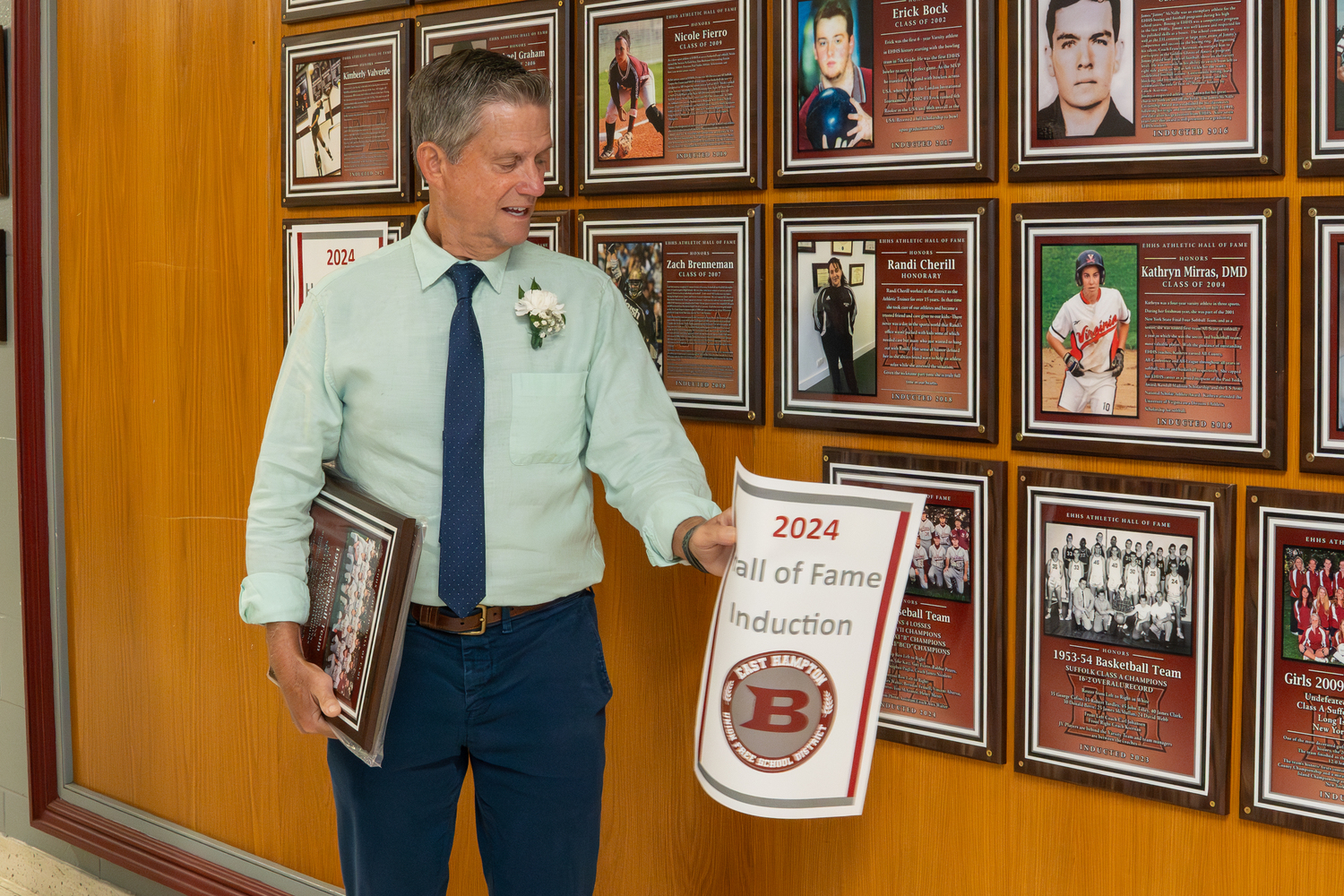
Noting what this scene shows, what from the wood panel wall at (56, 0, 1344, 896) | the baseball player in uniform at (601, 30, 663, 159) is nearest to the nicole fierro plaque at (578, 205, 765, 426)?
the wood panel wall at (56, 0, 1344, 896)

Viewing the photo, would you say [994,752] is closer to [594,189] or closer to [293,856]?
[594,189]

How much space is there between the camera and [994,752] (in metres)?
2.04

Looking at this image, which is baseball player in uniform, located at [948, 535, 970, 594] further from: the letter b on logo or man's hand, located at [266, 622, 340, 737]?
man's hand, located at [266, 622, 340, 737]

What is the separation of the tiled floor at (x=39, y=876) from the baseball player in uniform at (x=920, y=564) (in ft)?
8.42

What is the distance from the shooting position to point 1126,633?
1.90 meters

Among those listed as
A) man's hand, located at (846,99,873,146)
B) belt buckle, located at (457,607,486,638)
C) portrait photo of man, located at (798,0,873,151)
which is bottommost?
belt buckle, located at (457,607,486,638)

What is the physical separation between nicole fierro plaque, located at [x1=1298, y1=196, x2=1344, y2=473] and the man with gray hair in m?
0.89

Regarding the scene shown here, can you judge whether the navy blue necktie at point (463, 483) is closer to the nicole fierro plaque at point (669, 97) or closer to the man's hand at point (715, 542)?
the man's hand at point (715, 542)

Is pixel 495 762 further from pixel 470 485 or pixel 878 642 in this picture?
pixel 878 642

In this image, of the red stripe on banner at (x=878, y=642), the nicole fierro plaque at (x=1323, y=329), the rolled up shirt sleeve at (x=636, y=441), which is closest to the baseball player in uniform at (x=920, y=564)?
the red stripe on banner at (x=878, y=642)

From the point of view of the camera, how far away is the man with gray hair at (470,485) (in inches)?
75.4

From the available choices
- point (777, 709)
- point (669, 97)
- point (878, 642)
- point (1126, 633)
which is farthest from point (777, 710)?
point (669, 97)

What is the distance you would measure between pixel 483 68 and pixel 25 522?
7.98 feet

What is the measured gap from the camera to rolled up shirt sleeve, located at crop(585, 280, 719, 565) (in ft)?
6.25
